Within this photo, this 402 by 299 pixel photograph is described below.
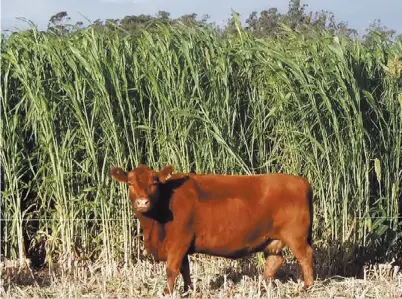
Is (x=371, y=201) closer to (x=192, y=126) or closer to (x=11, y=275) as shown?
(x=192, y=126)

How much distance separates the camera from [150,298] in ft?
21.7

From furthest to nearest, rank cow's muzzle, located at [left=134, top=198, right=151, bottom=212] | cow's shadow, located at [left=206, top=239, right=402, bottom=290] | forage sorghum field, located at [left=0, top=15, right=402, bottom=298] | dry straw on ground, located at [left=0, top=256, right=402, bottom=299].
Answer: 1. forage sorghum field, located at [left=0, top=15, right=402, bottom=298]
2. cow's shadow, located at [left=206, top=239, right=402, bottom=290]
3. dry straw on ground, located at [left=0, top=256, right=402, bottom=299]
4. cow's muzzle, located at [left=134, top=198, right=151, bottom=212]

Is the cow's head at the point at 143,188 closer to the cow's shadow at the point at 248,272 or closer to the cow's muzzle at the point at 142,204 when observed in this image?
the cow's muzzle at the point at 142,204

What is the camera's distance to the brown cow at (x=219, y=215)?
6359mm

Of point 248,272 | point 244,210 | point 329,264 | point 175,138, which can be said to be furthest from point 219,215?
point 329,264

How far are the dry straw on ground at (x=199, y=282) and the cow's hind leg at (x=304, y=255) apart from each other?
0.29 ft

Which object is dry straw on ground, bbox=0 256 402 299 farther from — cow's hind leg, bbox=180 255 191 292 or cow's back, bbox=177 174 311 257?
Answer: cow's back, bbox=177 174 311 257

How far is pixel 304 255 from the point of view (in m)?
6.68

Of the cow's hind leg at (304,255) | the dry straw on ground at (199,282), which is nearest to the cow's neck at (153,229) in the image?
the dry straw on ground at (199,282)

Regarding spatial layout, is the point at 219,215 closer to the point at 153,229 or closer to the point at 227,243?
the point at 227,243

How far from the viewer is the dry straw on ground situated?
663 cm

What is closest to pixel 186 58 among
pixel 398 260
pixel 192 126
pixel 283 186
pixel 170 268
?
pixel 192 126

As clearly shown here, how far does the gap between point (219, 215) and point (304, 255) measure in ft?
2.46

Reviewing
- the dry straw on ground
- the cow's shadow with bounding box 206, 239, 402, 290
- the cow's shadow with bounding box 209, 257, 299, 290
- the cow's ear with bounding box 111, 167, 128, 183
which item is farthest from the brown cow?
the cow's shadow with bounding box 206, 239, 402, 290
